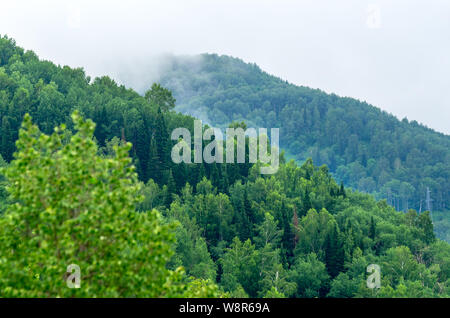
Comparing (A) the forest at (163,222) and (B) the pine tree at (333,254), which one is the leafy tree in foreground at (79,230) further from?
(B) the pine tree at (333,254)

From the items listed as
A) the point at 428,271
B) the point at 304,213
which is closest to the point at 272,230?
the point at 304,213

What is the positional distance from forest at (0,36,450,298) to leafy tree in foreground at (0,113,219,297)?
0.07 m

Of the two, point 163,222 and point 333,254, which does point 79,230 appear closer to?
point 163,222

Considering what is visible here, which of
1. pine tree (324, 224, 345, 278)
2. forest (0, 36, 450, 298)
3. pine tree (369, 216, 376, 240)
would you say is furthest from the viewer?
pine tree (369, 216, 376, 240)

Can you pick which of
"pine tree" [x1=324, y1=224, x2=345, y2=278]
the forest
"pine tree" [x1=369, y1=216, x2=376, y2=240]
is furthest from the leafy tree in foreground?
"pine tree" [x1=369, y1=216, x2=376, y2=240]

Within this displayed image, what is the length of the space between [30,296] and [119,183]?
6834mm

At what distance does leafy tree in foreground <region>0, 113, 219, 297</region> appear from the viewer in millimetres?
29531

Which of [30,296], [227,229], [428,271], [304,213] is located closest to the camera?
[30,296]

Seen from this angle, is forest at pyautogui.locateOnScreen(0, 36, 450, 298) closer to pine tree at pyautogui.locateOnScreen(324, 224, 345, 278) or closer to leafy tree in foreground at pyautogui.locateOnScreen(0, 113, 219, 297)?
leafy tree in foreground at pyautogui.locateOnScreen(0, 113, 219, 297)

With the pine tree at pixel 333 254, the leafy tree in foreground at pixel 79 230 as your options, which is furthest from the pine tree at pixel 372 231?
the leafy tree in foreground at pixel 79 230

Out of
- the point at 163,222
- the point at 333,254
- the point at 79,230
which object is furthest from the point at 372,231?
the point at 79,230

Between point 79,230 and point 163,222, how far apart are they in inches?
1687
